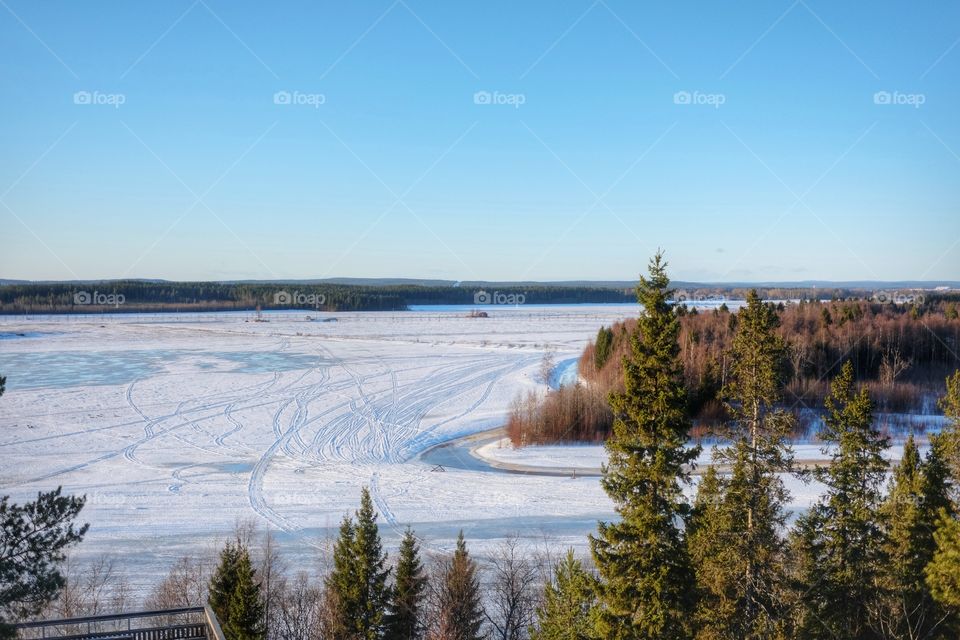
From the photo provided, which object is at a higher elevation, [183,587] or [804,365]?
[804,365]

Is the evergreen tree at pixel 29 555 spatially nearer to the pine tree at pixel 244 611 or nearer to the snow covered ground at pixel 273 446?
the pine tree at pixel 244 611

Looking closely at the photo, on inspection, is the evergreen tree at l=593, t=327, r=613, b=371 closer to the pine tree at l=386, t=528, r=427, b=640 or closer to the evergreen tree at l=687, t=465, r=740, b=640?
the pine tree at l=386, t=528, r=427, b=640

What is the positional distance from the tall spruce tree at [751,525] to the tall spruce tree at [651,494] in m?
1.53

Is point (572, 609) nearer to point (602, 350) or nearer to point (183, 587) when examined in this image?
point (183, 587)

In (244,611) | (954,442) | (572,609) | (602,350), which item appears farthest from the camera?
(602,350)

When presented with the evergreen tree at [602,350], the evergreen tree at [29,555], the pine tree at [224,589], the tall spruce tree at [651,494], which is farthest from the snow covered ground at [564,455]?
the evergreen tree at [29,555]

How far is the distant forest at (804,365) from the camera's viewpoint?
45469mm

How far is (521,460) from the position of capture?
38.5m

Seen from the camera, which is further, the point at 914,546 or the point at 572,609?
the point at 914,546

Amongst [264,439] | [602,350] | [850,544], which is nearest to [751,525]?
[850,544]

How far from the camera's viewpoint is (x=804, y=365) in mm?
59688

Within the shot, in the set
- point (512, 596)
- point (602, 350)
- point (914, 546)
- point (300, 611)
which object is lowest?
point (300, 611)

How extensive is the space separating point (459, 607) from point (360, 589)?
2.64 m

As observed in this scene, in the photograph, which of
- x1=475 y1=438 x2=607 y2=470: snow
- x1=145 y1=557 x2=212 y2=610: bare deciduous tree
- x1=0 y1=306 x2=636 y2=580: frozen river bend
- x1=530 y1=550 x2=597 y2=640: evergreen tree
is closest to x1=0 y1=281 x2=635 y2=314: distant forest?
x1=0 y1=306 x2=636 y2=580: frozen river bend
